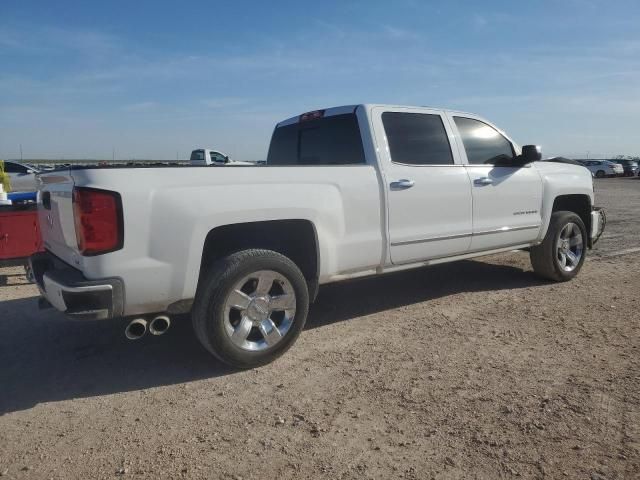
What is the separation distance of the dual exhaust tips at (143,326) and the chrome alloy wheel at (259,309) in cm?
40

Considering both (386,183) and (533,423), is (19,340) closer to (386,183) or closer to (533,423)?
(386,183)

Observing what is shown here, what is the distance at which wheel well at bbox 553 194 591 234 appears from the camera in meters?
6.08

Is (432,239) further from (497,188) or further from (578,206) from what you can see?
(578,206)

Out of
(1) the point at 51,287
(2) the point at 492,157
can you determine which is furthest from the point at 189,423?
(2) the point at 492,157

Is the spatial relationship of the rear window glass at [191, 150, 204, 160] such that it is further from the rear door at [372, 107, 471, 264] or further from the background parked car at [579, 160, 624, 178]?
the background parked car at [579, 160, 624, 178]

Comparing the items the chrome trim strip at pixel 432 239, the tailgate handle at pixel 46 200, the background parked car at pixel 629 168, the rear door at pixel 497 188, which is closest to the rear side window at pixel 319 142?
the chrome trim strip at pixel 432 239

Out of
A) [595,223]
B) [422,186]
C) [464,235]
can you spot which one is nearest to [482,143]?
[464,235]

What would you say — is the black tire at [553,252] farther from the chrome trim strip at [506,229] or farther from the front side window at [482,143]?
the front side window at [482,143]

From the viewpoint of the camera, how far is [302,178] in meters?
3.69

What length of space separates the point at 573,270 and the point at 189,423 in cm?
492

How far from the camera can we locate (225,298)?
3.34 metres

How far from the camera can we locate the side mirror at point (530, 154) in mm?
5078

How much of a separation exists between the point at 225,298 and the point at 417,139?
92.7 inches

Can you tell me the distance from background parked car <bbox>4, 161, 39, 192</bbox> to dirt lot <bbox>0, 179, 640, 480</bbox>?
55.0 feet
